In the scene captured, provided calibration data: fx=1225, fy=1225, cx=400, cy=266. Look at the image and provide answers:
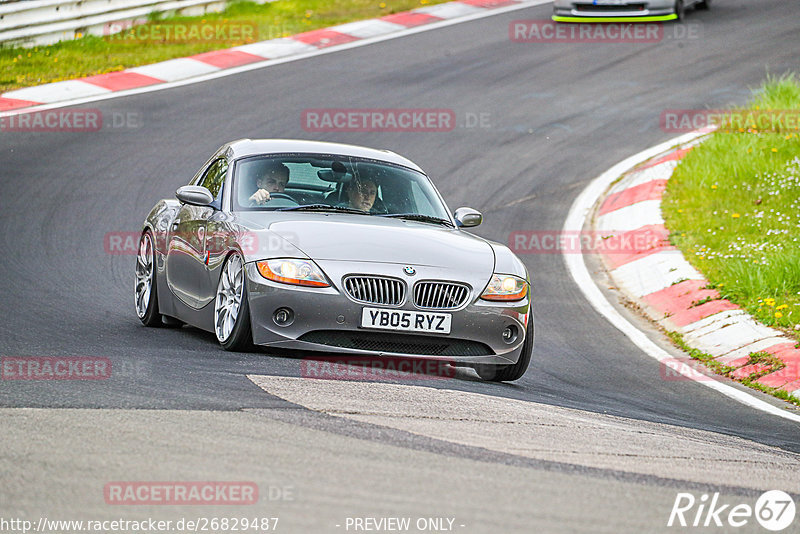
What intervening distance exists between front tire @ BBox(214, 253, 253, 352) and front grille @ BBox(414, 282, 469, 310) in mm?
1021

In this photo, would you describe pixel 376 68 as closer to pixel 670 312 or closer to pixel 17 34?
pixel 17 34

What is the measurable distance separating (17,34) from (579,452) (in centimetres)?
1588

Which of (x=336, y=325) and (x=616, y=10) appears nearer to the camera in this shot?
(x=336, y=325)

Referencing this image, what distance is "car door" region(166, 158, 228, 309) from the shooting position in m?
8.12

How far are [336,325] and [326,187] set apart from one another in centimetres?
158

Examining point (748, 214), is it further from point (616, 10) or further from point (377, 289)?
point (616, 10)

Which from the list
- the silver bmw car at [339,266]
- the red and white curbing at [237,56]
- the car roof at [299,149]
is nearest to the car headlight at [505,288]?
the silver bmw car at [339,266]

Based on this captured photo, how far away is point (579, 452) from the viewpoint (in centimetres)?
541

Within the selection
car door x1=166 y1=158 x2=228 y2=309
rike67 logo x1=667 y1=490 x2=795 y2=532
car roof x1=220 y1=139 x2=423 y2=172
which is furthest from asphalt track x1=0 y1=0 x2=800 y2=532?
car roof x1=220 y1=139 x2=423 y2=172

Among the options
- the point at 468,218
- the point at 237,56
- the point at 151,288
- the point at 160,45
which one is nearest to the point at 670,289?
the point at 468,218

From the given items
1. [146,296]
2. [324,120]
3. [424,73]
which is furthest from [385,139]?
[146,296]

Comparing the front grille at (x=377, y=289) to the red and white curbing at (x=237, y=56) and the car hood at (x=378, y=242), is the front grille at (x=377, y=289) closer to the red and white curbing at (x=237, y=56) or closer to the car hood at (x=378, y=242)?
the car hood at (x=378, y=242)

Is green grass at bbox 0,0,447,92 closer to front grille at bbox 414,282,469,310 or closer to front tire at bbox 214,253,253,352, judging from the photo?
front tire at bbox 214,253,253,352

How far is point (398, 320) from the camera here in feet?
23.6
